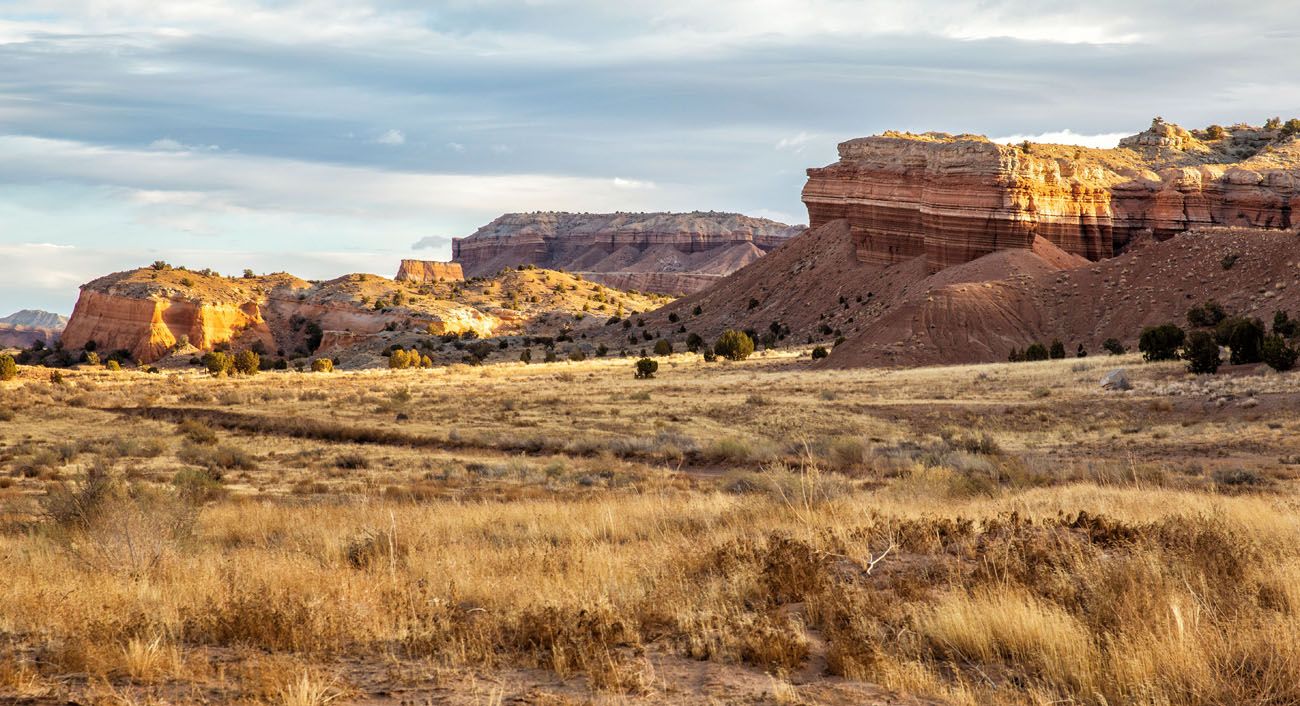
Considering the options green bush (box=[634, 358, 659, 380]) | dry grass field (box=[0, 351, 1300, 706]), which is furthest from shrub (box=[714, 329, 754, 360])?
dry grass field (box=[0, 351, 1300, 706])

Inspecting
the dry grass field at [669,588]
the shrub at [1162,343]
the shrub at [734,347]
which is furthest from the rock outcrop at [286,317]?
the dry grass field at [669,588]

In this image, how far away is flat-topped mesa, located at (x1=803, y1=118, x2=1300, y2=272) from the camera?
73.3 metres

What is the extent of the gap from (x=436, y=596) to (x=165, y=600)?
6.67 ft

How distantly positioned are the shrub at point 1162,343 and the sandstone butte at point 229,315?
65241 millimetres

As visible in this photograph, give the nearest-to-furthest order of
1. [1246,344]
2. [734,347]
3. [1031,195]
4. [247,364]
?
[1246,344] < [734,347] < [247,364] < [1031,195]

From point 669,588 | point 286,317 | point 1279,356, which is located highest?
point 286,317

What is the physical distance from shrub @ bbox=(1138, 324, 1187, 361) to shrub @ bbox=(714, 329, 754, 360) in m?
25.3

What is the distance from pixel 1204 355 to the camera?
34.3 meters

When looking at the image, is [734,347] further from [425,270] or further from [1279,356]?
[425,270]

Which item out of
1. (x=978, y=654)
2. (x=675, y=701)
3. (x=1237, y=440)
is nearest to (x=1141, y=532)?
(x=978, y=654)

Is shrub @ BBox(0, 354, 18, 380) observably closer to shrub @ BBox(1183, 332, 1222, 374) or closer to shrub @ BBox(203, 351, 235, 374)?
shrub @ BBox(203, 351, 235, 374)

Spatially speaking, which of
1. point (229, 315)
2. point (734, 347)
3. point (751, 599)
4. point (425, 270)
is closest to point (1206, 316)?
point (734, 347)

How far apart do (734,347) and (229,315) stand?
60.3 metres

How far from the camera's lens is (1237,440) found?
22594mm
